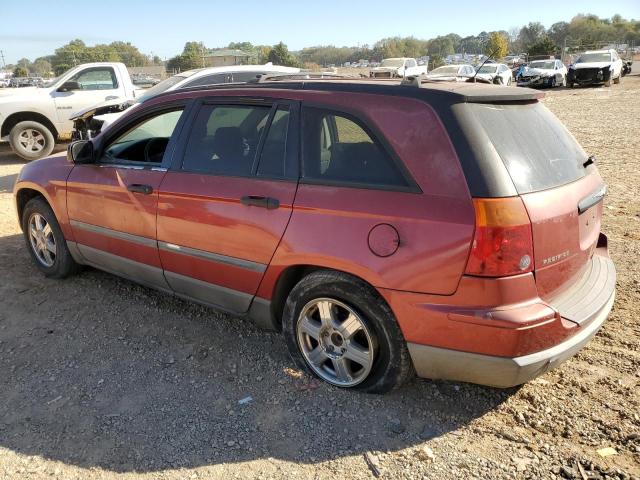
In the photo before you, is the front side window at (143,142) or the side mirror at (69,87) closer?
the front side window at (143,142)

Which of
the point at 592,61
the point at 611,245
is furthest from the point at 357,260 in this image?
the point at 592,61

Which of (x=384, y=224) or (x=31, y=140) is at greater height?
(x=31, y=140)

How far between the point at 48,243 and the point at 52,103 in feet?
23.3

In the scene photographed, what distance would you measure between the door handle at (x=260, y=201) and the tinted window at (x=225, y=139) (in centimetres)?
18

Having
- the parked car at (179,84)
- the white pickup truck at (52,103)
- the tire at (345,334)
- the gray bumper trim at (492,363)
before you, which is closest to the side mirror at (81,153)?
the tire at (345,334)

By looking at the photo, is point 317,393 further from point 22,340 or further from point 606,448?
point 22,340

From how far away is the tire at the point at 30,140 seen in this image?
10.4 meters

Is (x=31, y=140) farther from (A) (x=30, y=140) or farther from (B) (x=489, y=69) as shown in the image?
(B) (x=489, y=69)

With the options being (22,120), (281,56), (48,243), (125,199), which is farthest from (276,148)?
(281,56)

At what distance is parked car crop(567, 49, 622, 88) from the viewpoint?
26375 mm

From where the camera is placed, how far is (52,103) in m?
10.5

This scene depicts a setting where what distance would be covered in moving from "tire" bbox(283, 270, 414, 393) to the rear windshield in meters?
0.93

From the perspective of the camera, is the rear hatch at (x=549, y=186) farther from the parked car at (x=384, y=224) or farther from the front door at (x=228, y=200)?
the front door at (x=228, y=200)

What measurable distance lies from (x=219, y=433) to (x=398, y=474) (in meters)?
0.94
